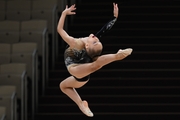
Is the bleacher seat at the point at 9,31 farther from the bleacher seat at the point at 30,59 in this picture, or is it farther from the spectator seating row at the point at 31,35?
the bleacher seat at the point at 30,59

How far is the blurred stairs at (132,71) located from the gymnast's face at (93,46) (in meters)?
3.65

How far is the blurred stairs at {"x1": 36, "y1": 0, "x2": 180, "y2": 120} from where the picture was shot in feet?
29.8

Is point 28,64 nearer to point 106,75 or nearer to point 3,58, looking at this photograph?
point 3,58

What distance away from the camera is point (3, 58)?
30.1 feet

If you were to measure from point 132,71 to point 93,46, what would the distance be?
4.26 metres

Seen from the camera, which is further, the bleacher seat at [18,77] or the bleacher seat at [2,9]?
the bleacher seat at [2,9]

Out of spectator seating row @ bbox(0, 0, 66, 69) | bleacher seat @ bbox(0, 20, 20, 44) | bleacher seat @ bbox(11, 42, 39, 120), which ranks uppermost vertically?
spectator seating row @ bbox(0, 0, 66, 69)

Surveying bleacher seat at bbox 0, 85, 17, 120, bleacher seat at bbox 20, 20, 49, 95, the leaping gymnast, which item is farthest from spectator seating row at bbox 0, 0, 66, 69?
the leaping gymnast

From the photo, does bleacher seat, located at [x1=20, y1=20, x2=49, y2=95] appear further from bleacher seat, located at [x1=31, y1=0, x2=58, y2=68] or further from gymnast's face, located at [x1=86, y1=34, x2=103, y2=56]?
gymnast's face, located at [x1=86, y1=34, x2=103, y2=56]

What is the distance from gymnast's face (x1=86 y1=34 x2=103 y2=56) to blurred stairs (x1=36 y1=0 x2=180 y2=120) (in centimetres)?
365

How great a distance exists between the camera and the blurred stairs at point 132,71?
357 inches

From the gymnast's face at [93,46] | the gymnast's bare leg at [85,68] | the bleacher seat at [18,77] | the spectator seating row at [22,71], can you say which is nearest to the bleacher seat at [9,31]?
the spectator seating row at [22,71]

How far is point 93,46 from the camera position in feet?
17.4

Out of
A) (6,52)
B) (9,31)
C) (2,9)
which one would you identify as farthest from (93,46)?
(2,9)
